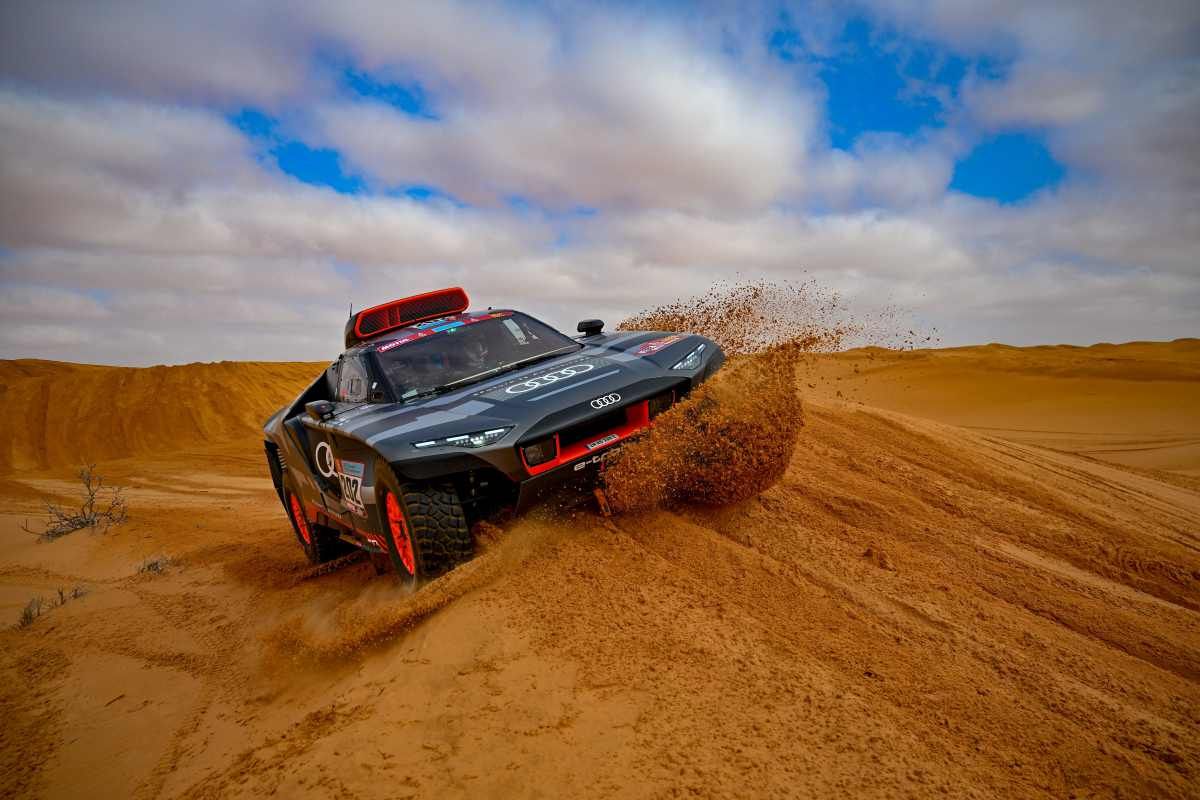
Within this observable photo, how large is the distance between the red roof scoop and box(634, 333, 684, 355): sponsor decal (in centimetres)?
213

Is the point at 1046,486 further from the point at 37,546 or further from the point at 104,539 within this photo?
the point at 37,546

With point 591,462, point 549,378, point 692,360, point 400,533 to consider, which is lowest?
point 400,533

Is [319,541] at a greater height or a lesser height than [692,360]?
lesser

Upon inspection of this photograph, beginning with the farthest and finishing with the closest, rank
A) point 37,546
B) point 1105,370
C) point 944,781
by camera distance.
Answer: point 1105,370
point 37,546
point 944,781

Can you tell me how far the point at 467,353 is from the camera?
5.09 meters

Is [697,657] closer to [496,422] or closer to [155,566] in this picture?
[496,422]

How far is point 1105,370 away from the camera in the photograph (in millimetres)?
19094

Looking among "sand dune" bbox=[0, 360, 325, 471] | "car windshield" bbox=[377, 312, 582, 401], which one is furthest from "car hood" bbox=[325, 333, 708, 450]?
"sand dune" bbox=[0, 360, 325, 471]

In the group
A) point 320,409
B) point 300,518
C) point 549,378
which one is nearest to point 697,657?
point 549,378

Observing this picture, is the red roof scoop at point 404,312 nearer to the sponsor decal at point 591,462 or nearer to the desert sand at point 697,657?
the desert sand at point 697,657

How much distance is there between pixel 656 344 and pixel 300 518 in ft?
12.9

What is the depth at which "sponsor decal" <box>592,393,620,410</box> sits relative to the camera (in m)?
3.87

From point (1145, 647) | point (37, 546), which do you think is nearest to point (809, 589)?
point (1145, 647)

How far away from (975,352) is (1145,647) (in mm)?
25646
